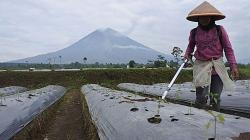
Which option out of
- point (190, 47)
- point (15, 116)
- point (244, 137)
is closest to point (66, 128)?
point (15, 116)

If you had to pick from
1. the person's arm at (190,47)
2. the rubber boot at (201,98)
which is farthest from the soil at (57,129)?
the person's arm at (190,47)

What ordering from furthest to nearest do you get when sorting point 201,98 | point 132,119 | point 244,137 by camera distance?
1. point 201,98
2. point 132,119
3. point 244,137

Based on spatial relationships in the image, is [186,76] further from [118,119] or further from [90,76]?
[118,119]

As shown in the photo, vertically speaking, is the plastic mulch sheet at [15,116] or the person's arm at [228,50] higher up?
the person's arm at [228,50]

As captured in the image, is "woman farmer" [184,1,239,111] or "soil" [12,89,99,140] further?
"soil" [12,89,99,140]

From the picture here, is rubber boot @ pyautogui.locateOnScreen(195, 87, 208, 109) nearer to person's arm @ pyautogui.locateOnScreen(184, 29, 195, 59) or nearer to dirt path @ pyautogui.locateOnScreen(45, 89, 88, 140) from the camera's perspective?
person's arm @ pyautogui.locateOnScreen(184, 29, 195, 59)

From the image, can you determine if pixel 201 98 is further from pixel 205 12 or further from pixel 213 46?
pixel 205 12

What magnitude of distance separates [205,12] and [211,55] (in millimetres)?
542

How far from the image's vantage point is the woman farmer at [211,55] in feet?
15.9

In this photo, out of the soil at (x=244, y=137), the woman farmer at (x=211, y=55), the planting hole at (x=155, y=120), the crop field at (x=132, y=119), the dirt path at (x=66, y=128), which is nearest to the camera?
the soil at (x=244, y=137)

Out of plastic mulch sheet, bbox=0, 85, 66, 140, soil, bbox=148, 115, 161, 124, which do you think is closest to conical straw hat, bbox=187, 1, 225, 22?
soil, bbox=148, 115, 161, 124

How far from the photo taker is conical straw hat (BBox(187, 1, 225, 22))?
4742 millimetres

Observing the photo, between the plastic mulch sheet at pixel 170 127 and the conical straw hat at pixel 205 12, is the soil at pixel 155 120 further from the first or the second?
the conical straw hat at pixel 205 12

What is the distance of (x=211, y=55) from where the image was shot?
493cm
